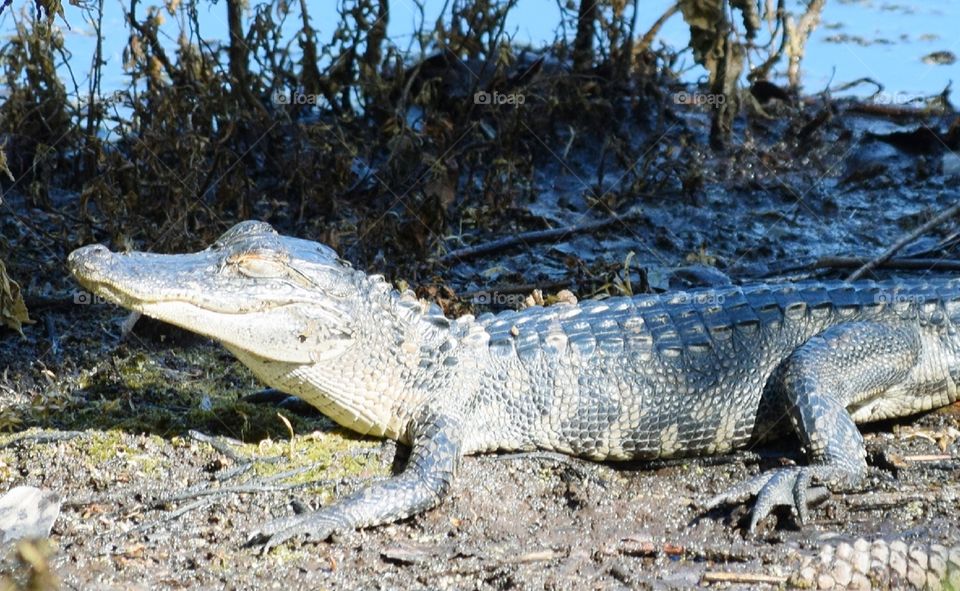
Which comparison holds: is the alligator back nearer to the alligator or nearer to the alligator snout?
the alligator

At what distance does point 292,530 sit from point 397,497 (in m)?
0.37

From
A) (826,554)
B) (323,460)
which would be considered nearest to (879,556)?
(826,554)

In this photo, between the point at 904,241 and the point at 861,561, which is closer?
the point at 861,561

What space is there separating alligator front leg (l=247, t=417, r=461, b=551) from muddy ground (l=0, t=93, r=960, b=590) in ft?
0.18

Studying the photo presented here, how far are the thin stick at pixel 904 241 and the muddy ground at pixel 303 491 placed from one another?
0.71m

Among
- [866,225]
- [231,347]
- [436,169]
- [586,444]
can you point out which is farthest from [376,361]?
[866,225]

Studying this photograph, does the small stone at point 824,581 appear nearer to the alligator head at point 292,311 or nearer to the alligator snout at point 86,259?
the alligator head at point 292,311

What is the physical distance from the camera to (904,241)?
638 centimetres

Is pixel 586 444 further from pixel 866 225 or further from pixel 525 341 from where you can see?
pixel 866 225

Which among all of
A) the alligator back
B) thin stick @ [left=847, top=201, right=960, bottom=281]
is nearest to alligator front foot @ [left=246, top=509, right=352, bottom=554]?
the alligator back

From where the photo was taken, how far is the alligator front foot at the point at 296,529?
13.0 feet

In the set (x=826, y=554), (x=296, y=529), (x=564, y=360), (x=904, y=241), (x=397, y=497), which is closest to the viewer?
(x=826, y=554)

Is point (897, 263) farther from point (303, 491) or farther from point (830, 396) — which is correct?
point (303, 491)

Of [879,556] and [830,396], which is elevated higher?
→ [830,396]
